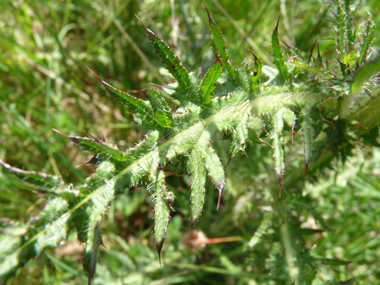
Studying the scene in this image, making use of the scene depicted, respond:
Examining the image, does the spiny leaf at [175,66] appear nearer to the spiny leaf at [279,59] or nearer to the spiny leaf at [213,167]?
the spiny leaf at [213,167]

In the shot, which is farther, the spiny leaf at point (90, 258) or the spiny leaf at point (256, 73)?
the spiny leaf at point (256, 73)

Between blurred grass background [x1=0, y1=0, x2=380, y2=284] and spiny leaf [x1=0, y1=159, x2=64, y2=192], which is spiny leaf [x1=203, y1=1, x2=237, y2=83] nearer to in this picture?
spiny leaf [x1=0, y1=159, x2=64, y2=192]

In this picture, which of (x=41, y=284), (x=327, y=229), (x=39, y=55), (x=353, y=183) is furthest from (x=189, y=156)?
(x=39, y=55)

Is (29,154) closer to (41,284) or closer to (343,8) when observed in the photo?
(41,284)

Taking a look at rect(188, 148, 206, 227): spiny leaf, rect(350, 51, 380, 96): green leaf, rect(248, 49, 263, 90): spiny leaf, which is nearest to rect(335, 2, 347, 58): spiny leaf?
rect(350, 51, 380, 96): green leaf

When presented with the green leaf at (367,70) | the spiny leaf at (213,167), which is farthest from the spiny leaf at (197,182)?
the green leaf at (367,70)

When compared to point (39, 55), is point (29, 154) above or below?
below

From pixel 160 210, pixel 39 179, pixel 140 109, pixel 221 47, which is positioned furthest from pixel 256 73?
pixel 39 179
